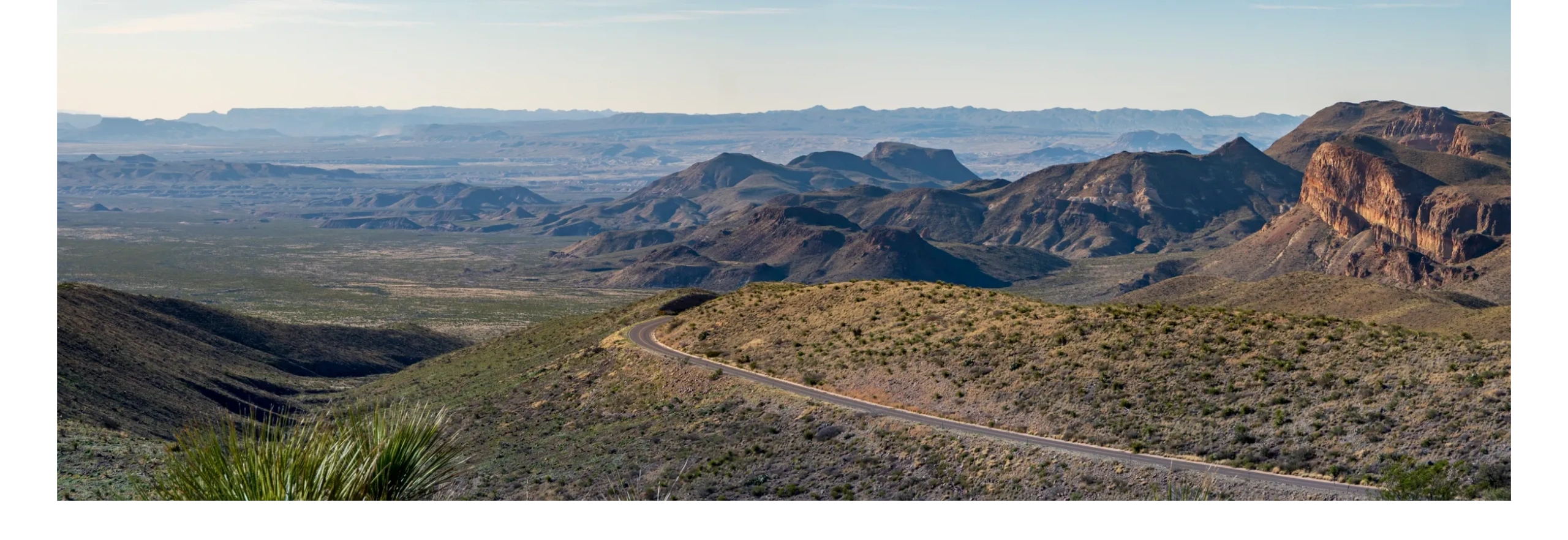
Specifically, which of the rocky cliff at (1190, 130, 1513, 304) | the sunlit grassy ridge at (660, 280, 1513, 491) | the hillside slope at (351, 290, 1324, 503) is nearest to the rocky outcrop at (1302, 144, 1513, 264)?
the rocky cliff at (1190, 130, 1513, 304)

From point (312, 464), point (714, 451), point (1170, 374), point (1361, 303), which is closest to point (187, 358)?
point (714, 451)

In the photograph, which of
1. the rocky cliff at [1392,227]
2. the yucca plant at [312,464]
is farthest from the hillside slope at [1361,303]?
the yucca plant at [312,464]

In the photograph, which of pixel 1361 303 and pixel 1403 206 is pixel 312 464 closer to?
pixel 1361 303

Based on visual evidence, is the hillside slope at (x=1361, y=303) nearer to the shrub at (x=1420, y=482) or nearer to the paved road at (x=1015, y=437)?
the paved road at (x=1015, y=437)

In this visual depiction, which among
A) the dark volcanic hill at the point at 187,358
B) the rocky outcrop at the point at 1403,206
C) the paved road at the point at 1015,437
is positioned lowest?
the dark volcanic hill at the point at 187,358
